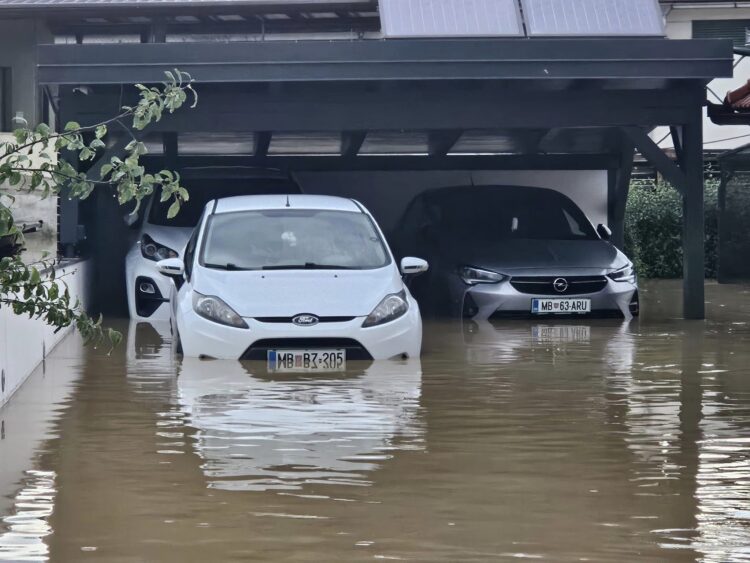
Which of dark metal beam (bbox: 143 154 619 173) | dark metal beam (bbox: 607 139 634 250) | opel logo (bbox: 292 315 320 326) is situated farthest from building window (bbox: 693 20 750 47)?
opel logo (bbox: 292 315 320 326)

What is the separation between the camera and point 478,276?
16438 mm

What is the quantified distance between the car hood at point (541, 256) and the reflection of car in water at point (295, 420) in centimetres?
432

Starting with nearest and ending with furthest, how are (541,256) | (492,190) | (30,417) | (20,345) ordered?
(30,417) < (20,345) < (541,256) < (492,190)

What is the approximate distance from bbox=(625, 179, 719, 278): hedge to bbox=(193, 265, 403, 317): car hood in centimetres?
1403

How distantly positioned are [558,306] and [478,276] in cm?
92

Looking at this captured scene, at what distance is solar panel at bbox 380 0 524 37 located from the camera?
1584 cm

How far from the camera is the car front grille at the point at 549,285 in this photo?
636 inches

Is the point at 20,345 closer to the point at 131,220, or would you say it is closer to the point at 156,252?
the point at 156,252

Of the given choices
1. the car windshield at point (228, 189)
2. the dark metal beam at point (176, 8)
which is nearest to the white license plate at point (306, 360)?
the car windshield at point (228, 189)

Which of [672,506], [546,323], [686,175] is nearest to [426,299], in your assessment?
[546,323]

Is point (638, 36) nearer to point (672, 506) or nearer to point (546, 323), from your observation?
point (546, 323)

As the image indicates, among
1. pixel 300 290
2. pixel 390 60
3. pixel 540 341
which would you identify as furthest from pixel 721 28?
pixel 300 290

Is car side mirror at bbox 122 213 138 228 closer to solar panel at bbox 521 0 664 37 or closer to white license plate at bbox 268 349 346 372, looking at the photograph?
solar panel at bbox 521 0 664 37

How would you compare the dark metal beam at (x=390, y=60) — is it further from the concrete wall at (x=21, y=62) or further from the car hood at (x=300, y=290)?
the concrete wall at (x=21, y=62)
